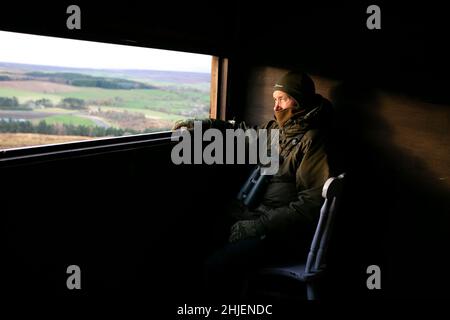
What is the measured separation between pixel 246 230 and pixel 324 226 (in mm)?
355

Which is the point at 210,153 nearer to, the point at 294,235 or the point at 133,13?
the point at 294,235

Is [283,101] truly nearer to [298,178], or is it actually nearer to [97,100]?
[298,178]

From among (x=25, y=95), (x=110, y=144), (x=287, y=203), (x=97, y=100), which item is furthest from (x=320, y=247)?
(x=25, y=95)

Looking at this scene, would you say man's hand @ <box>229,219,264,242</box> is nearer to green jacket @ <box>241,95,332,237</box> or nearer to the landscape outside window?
green jacket @ <box>241,95,332,237</box>

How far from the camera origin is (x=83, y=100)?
5.74ft

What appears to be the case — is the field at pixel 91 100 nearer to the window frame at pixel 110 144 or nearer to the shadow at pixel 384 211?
the window frame at pixel 110 144

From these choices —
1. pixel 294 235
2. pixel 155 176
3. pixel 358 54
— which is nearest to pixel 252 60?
pixel 358 54

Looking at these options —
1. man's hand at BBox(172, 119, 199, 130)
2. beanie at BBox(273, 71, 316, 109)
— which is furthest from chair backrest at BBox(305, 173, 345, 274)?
man's hand at BBox(172, 119, 199, 130)

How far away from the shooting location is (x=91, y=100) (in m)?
1.79

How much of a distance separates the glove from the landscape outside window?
67 centimetres

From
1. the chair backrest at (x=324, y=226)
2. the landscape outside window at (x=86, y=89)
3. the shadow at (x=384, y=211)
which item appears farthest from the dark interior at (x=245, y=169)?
the chair backrest at (x=324, y=226)

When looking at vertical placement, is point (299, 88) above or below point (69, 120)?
above

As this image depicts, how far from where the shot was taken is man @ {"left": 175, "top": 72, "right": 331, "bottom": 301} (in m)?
1.80
